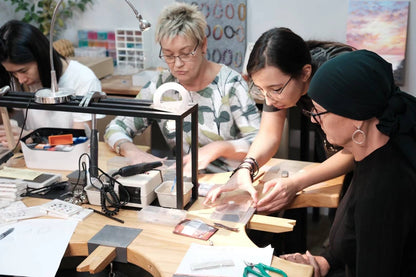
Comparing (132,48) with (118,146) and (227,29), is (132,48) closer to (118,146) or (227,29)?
(227,29)

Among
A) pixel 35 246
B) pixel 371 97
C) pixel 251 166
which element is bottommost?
pixel 35 246

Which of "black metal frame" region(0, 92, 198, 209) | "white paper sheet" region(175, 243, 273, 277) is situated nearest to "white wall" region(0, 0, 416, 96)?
"black metal frame" region(0, 92, 198, 209)

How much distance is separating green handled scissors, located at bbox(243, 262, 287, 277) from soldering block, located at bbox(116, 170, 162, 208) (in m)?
0.49

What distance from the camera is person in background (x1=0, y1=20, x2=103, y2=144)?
7.80ft

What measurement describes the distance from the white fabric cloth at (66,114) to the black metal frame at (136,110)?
699 millimetres

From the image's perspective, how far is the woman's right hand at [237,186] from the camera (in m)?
1.82

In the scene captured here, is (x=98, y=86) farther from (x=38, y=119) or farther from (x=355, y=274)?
(x=355, y=274)

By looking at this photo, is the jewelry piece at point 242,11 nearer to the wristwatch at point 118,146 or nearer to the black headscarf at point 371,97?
the wristwatch at point 118,146

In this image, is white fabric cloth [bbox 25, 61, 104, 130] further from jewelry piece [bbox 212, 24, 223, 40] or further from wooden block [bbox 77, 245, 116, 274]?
jewelry piece [bbox 212, 24, 223, 40]

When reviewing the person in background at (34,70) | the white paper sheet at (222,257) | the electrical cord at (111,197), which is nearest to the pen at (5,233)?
the electrical cord at (111,197)

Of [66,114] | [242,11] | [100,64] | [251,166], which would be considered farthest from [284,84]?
[100,64]

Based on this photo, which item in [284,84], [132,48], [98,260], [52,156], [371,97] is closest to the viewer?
[371,97]

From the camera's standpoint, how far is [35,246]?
61.6 inches

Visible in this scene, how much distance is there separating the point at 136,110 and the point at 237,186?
0.48 metres
